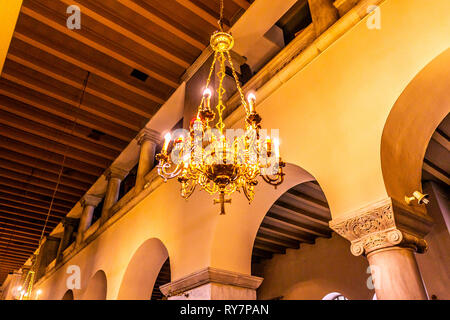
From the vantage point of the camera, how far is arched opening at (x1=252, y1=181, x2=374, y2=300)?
8.20 metres

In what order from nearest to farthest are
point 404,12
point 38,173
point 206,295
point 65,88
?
point 404,12, point 206,295, point 65,88, point 38,173

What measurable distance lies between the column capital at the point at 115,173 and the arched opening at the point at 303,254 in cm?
465

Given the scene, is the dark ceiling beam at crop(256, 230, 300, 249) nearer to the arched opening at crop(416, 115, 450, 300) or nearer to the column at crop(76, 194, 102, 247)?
the arched opening at crop(416, 115, 450, 300)

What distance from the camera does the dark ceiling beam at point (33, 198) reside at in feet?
41.6

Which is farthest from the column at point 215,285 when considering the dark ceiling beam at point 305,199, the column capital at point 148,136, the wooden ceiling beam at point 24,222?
the wooden ceiling beam at point 24,222

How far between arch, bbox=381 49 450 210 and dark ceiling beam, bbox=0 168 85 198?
37.7ft

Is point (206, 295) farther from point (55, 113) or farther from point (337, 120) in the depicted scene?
point (55, 113)

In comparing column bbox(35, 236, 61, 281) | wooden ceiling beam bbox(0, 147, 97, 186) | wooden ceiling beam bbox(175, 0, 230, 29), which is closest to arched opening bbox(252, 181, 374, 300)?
wooden ceiling beam bbox(175, 0, 230, 29)

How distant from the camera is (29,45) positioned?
296 inches

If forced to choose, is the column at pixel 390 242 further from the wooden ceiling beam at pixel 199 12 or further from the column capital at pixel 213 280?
the wooden ceiling beam at pixel 199 12

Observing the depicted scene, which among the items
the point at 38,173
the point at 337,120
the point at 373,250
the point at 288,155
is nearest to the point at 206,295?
the point at 288,155

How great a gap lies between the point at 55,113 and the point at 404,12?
26.9ft

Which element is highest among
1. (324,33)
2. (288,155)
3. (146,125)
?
(146,125)

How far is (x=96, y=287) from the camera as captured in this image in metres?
9.88
